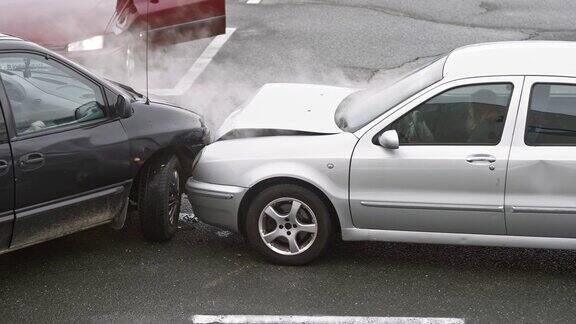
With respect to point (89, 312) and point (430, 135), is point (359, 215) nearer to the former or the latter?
point (430, 135)

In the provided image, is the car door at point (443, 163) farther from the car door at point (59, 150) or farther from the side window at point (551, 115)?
the car door at point (59, 150)

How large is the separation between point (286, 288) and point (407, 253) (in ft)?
3.29

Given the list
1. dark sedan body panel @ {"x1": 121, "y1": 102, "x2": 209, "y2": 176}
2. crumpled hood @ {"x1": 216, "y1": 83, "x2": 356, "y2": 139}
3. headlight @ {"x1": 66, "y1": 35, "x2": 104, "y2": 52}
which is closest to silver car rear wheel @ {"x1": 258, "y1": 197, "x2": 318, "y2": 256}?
crumpled hood @ {"x1": 216, "y1": 83, "x2": 356, "y2": 139}

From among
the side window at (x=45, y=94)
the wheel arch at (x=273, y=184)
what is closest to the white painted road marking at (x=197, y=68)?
the side window at (x=45, y=94)

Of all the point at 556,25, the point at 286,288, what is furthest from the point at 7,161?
the point at 556,25

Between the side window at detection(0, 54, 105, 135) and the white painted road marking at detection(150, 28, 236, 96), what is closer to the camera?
the side window at detection(0, 54, 105, 135)

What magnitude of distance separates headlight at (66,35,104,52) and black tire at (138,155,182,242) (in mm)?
2802

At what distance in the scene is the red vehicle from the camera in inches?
307

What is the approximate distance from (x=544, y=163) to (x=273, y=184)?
5.65 feet

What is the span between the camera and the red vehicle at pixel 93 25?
307 inches

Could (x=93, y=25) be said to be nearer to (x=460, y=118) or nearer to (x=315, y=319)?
(x=460, y=118)

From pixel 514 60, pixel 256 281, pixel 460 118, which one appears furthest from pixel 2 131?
pixel 514 60

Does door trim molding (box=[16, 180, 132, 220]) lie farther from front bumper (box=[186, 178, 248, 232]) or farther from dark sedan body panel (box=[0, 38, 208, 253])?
front bumper (box=[186, 178, 248, 232])

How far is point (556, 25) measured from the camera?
12047 mm
